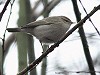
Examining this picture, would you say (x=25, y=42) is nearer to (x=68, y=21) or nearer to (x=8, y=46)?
(x=8, y=46)


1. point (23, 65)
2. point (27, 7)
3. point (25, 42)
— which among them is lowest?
point (23, 65)

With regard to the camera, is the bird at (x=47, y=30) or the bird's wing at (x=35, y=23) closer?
the bird's wing at (x=35, y=23)

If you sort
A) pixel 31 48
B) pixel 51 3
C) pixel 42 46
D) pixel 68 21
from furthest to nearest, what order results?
pixel 68 21 < pixel 51 3 < pixel 42 46 < pixel 31 48

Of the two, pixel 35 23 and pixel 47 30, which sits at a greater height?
pixel 35 23

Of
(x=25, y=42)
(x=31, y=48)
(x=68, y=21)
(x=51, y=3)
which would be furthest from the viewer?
(x=68, y=21)

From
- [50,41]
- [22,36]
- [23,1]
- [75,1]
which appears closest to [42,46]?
[50,41]

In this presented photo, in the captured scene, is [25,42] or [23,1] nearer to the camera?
[25,42]

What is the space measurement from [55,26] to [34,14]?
13.9 inches

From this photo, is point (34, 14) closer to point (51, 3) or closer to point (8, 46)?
point (51, 3)

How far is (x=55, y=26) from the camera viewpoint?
11.7ft

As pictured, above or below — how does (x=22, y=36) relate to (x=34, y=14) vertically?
below

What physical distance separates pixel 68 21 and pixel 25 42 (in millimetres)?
1152

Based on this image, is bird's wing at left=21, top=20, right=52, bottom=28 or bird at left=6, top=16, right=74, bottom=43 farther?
bird at left=6, top=16, right=74, bottom=43

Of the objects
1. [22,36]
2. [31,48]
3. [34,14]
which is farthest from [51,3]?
[31,48]
